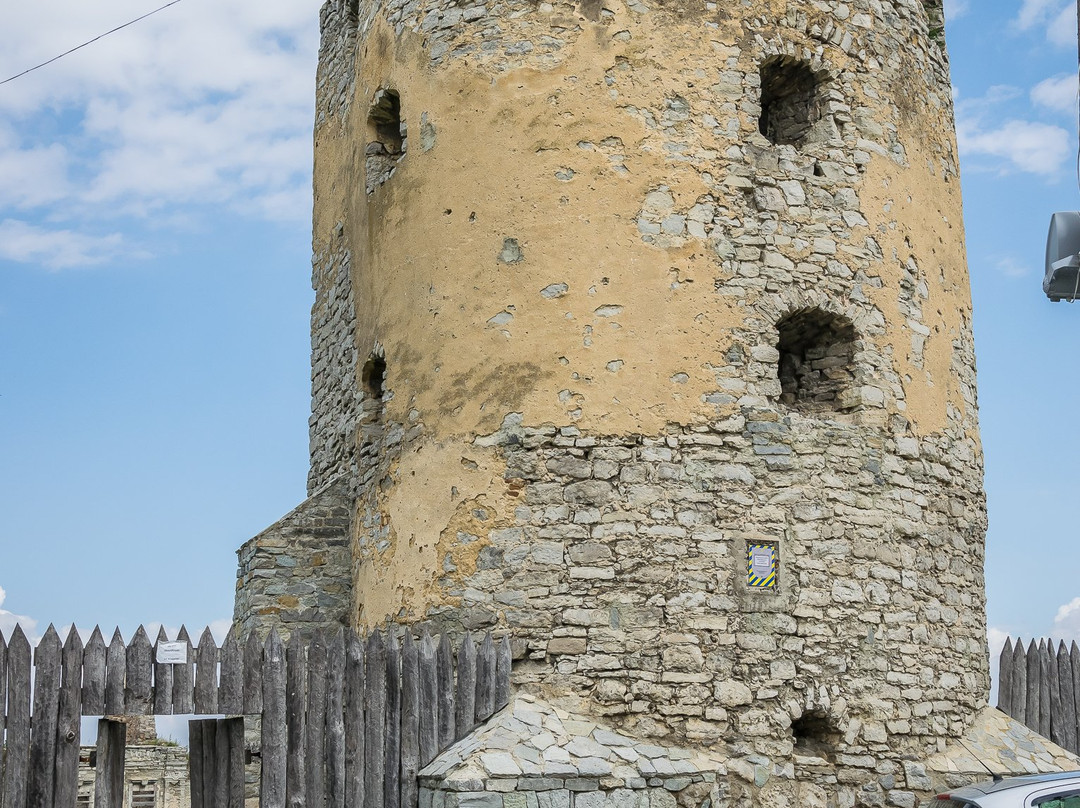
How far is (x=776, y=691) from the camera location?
9.85 metres

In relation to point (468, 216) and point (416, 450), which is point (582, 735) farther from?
point (468, 216)

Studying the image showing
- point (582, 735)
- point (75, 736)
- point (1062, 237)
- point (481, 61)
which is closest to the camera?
point (75, 736)

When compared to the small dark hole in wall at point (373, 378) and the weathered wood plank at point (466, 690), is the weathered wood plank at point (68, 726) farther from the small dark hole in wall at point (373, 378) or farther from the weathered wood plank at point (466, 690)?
the small dark hole in wall at point (373, 378)

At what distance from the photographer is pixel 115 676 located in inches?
344

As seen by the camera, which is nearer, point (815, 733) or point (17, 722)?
point (17, 722)

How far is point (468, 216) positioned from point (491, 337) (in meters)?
1.02

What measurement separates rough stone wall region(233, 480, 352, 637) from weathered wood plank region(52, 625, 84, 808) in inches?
137

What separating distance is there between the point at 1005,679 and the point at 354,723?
6.77 meters

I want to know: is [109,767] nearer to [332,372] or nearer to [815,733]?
[815,733]

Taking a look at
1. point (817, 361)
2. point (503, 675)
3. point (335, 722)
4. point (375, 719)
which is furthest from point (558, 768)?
point (817, 361)

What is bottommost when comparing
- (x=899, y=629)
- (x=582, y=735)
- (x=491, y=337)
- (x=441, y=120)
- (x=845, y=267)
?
(x=582, y=735)

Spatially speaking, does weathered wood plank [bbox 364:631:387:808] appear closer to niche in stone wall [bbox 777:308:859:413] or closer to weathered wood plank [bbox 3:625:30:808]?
weathered wood plank [bbox 3:625:30:808]

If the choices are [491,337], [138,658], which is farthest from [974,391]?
[138,658]

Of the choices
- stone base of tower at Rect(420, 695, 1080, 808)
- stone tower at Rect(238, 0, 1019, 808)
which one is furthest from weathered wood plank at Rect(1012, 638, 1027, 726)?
stone base of tower at Rect(420, 695, 1080, 808)
